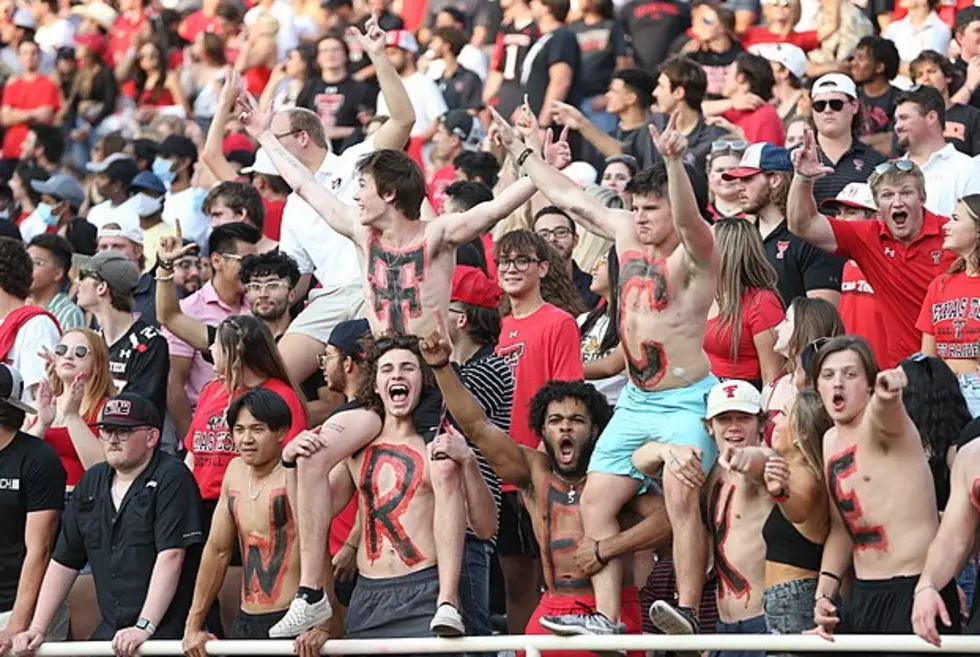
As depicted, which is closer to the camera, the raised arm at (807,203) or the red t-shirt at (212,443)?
the raised arm at (807,203)

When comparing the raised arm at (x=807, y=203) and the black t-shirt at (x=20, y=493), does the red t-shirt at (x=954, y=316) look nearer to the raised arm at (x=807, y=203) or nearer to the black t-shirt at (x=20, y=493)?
the raised arm at (x=807, y=203)

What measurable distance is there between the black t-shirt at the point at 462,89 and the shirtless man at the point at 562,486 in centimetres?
756

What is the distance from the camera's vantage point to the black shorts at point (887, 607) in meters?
7.85

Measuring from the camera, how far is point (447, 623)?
8.29 meters

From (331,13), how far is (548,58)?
402 centimetres

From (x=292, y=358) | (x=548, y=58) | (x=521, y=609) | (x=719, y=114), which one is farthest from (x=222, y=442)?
(x=548, y=58)

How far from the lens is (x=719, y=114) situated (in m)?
13.8

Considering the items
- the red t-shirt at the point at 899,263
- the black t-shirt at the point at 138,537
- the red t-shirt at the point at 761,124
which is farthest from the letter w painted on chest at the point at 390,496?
the red t-shirt at the point at 761,124

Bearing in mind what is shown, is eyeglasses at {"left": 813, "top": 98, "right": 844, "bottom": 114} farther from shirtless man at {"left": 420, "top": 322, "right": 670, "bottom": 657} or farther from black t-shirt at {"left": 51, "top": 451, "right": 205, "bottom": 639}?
black t-shirt at {"left": 51, "top": 451, "right": 205, "bottom": 639}

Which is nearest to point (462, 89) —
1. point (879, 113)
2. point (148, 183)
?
point (148, 183)

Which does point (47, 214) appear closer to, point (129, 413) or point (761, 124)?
point (761, 124)

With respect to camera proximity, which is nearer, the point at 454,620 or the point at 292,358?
the point at 454,620

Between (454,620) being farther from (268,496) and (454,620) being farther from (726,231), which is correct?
(726,231)

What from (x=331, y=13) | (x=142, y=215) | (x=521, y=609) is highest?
(x=331, y=13)
